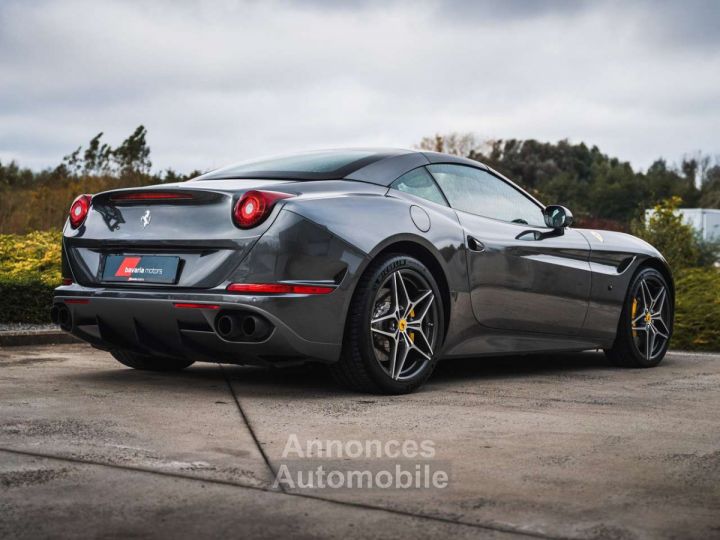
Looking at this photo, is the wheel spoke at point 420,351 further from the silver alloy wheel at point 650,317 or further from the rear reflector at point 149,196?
the silver alloy wheel at point 650,317

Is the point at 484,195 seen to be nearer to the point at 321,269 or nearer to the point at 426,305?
the point at 426,305

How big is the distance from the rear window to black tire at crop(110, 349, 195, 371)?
3.75 feet

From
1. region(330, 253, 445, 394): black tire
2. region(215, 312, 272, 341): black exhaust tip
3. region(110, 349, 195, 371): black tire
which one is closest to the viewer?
region(215, 312, 272, 341): black exhaust tip

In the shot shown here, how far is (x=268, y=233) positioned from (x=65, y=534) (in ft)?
8.40

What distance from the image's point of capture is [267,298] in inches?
201

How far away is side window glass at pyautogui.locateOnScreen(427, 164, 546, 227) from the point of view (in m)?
6.31

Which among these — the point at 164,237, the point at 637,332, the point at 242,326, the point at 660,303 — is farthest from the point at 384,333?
the point at 660,303

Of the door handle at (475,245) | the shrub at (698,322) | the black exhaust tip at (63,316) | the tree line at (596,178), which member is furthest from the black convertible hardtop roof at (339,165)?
the tree line at (596,178)

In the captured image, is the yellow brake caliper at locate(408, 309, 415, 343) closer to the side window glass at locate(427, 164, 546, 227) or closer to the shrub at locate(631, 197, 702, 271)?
the side window glass at locate(427, 164, 546, 227)

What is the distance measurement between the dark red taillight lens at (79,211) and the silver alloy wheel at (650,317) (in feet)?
12.8

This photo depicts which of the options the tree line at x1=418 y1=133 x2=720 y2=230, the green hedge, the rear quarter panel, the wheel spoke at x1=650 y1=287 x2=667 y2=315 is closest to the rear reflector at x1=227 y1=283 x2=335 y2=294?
the rear quarter panel

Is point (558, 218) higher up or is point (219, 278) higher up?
point (558, 218)

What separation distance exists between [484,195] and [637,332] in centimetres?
194

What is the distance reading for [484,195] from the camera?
6.59 meters
